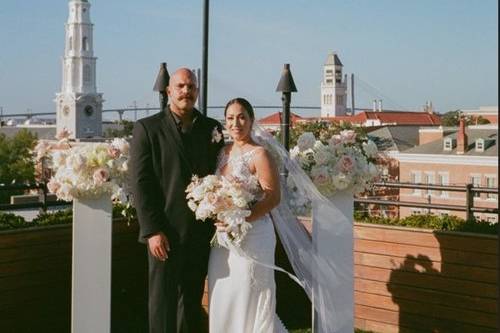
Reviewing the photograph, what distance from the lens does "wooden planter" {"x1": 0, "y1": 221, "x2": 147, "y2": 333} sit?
4824 millimetres

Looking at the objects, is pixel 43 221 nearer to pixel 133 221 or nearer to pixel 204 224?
pixel 133 221

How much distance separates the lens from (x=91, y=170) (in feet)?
14.0

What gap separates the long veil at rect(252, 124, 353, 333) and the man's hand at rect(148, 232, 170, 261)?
1009 mm

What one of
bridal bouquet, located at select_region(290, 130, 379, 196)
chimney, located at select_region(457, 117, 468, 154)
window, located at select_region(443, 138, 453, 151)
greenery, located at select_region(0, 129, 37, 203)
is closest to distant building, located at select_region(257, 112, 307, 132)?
bridal bouquet, located at select_region(290, 130, 379, 196)

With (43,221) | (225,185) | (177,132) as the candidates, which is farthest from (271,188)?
(43,221)

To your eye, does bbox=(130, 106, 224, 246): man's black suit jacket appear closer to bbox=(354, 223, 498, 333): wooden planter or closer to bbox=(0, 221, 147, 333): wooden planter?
bbox=(0, 221, 147, 333): wooden planter

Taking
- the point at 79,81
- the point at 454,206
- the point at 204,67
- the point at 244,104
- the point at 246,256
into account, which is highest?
the point at 79,81

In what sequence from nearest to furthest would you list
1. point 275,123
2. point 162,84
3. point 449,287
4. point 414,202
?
point 449,287 → point 414,202 → point 162,84 → point 275,123

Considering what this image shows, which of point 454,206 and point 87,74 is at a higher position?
point 87,74

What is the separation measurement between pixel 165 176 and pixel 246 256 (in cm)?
59

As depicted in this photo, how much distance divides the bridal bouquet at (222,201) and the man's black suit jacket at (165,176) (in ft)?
0.40

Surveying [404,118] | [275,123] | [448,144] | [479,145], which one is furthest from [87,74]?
[479,145]

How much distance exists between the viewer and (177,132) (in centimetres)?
399

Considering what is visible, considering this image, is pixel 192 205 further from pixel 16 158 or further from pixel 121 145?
pixel 16 158
